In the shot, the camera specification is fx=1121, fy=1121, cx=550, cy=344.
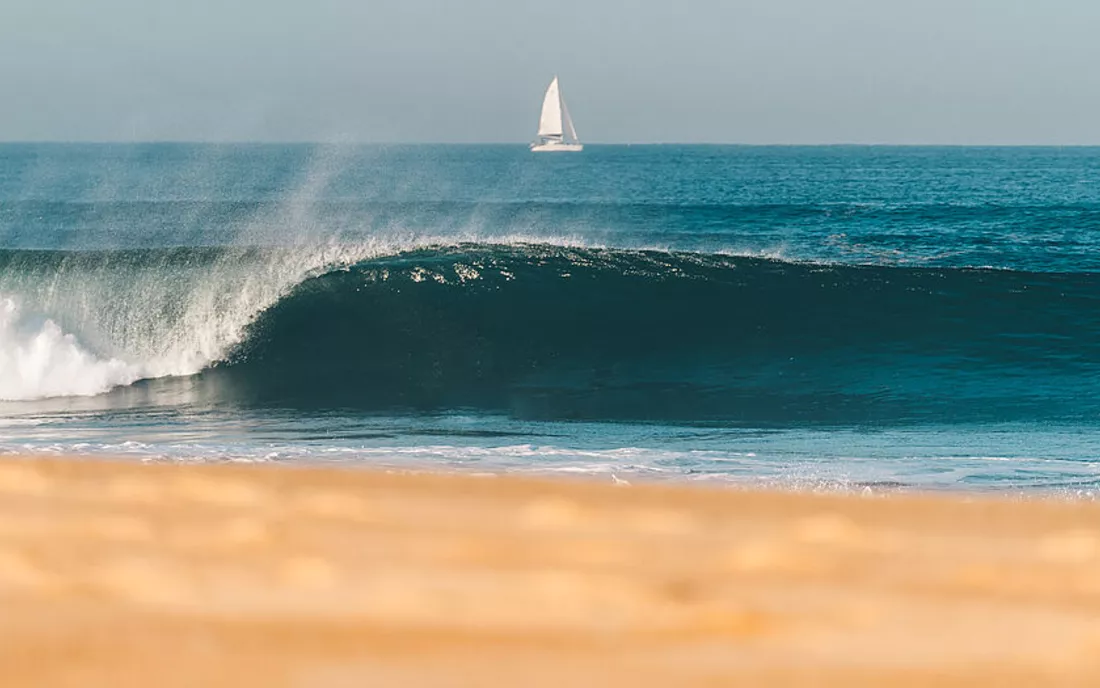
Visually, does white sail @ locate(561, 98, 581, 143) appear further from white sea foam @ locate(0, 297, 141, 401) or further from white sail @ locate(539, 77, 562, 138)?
white sea foam @ locate(0, 297, 141, 401)

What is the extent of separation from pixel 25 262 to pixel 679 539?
1239 cm

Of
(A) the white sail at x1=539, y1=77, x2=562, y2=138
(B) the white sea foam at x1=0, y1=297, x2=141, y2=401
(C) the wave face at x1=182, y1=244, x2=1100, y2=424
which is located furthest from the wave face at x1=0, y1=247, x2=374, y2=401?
(A) the white sail at x1=539, y1=77, x2=562, y2=138

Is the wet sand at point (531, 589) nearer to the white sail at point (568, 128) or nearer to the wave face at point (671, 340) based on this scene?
the wave face at point (671, 340)

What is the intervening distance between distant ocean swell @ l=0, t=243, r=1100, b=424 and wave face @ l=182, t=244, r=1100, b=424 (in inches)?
1.5

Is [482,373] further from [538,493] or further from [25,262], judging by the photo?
[25,262]

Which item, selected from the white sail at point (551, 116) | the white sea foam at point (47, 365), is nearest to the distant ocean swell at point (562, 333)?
the white sea foam at point (47, 365)

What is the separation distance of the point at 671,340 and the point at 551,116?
88.9 m

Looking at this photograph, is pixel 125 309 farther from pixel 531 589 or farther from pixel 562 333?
pixel 531 589

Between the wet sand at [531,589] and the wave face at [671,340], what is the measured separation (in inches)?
169

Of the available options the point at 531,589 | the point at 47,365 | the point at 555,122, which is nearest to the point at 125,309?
the point at 47,365

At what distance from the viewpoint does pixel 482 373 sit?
11688mm

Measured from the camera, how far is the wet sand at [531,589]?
3.56 m

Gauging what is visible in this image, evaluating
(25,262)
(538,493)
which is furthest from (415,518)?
(25,262)

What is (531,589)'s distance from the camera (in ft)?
13.6
